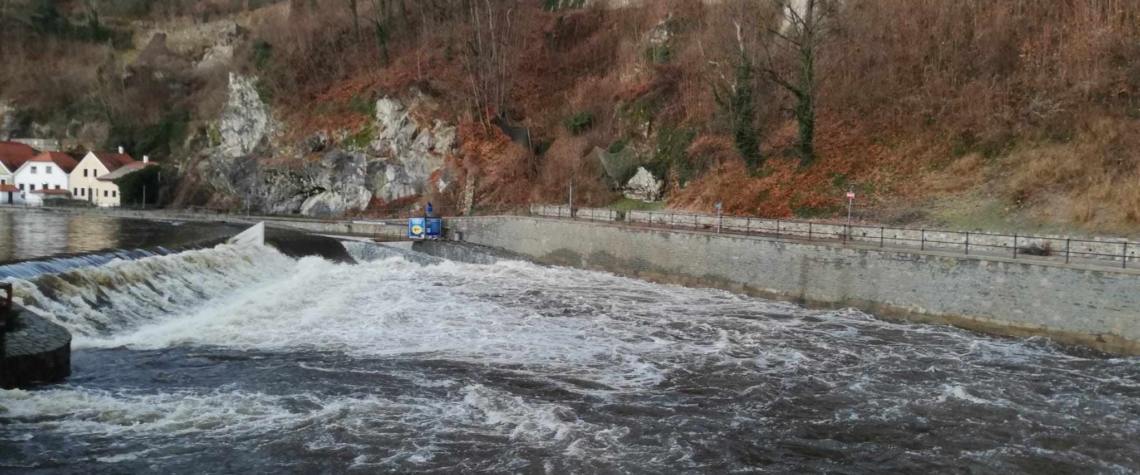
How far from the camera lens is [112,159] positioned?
Answer: 200ft

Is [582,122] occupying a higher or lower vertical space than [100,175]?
higher

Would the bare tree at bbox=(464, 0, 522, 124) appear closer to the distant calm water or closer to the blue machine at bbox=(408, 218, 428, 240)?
the blue machine at bbox=(408, 218, 428, 240)

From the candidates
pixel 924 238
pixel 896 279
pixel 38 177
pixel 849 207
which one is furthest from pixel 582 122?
pixel 38 177

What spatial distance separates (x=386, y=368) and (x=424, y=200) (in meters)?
30.9

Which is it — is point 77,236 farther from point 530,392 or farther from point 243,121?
point 530,392

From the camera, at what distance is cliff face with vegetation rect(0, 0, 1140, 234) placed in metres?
24.4

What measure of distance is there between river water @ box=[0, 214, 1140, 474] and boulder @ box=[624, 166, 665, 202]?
15635mm

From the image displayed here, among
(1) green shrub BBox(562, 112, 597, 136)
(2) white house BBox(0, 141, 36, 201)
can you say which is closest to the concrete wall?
(1) green shrub BBox(562, 112, 597, 136)

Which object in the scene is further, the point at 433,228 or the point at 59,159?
the point at 59,159

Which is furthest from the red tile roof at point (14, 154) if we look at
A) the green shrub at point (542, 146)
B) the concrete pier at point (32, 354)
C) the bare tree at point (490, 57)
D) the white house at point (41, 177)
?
the concrete pier at point (32, 354)

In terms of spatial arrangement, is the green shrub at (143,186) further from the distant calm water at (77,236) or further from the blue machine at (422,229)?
the blue machine at (422,229)

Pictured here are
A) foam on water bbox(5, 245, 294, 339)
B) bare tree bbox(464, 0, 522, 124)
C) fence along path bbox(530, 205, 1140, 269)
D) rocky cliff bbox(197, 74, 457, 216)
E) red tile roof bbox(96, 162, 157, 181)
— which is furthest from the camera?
red tile roof bbox(96, 162, 157, 181)

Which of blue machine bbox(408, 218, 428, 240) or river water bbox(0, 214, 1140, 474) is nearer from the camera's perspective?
river water bbox(0, 214, 1140, 474)

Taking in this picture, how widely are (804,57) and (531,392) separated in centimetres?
2280
